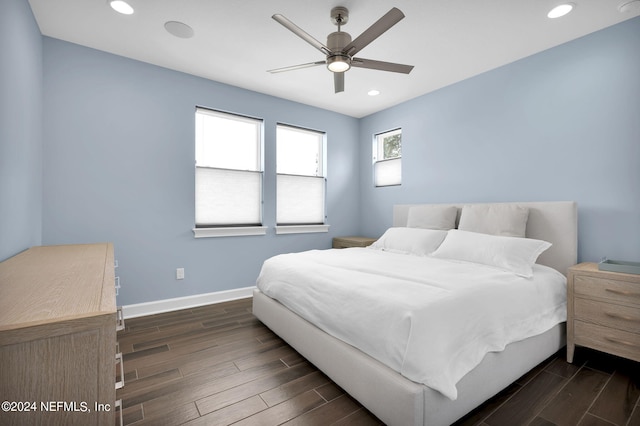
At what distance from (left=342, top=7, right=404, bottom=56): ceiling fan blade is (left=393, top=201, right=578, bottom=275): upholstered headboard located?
2.17 m

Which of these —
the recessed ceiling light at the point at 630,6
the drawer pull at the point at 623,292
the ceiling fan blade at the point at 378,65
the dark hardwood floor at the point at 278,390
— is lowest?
the dark hardwood floor at the point at 278,390

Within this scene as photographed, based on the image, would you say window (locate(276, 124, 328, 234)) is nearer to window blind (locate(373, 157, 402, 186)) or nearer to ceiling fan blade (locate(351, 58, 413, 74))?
window blind (locate(373, 157, 402, 186))

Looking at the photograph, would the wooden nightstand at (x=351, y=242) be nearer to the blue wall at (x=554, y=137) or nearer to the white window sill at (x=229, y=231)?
the blue wall at (x=554, y=137)

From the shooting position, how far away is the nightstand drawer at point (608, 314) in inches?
73.4

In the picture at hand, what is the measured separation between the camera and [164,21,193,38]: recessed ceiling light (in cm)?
240

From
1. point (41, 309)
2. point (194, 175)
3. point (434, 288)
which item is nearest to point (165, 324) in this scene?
point (194, 175)

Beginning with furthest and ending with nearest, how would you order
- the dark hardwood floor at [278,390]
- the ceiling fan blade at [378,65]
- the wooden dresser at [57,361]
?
the ceiling fan blade at [378,65]
the dark hardwood floor at [278,390]
the wooden dresser at [57,361]

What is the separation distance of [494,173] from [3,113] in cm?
410

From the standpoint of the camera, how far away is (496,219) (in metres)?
2.78

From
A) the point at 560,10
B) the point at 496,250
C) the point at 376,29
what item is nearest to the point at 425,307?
the point at 496,250

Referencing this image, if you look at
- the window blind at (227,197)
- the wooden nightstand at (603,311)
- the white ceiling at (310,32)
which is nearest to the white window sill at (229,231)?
the window blind at (227,197)

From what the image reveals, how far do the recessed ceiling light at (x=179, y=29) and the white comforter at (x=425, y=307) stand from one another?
2209 millimetres

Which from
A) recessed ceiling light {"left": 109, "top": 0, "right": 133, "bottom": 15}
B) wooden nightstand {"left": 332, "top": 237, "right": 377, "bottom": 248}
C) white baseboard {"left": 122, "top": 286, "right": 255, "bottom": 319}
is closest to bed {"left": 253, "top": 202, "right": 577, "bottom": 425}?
wooden nightstand {"left": 332, "top": 237, "right": 377, "bottom": 248}

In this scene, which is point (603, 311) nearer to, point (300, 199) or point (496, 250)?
point (496, 250)
